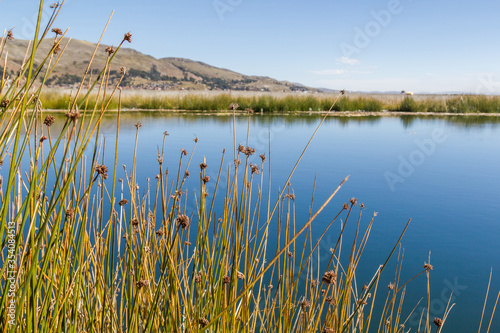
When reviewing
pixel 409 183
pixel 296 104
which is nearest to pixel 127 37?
pixel 409 183

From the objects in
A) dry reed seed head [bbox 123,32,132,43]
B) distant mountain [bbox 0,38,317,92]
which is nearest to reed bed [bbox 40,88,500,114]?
dry reed seed head [bbox 123,32,132,43]

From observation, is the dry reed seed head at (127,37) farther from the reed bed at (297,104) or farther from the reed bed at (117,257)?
the reed bed at (297,104)

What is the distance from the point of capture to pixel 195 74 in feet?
303

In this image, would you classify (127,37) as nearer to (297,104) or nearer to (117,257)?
(117,257)

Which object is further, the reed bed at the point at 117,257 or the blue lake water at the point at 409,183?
the blue lake water at the point at 409,183

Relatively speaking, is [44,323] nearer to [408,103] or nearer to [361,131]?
[361,131]

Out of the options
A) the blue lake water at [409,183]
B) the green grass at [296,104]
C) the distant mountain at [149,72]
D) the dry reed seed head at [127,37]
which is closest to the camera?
the dry reed seed head at [127,37]

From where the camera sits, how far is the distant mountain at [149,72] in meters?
69.9

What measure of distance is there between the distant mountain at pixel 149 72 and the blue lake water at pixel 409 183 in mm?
59455

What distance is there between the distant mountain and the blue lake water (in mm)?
59455

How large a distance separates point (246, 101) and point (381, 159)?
28.7 ft

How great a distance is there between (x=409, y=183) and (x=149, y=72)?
82.6 m

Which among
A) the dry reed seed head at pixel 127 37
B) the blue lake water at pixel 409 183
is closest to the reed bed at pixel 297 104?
the blue lake water at pixel 409 183

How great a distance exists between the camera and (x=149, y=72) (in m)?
82.6
